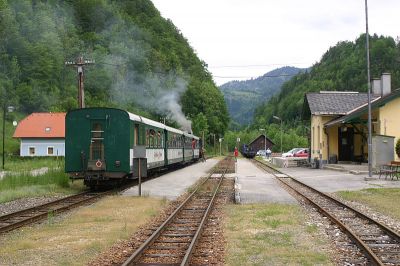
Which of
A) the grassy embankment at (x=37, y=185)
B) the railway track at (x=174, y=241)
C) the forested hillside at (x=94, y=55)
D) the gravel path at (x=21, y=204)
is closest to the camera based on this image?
the railway track at (x=174, y=241)

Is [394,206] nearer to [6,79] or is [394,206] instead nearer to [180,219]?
[180,219]

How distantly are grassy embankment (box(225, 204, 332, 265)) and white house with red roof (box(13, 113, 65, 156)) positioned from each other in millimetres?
57599

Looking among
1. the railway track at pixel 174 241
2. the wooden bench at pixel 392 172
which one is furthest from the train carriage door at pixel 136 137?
the wooden bench at pixel 392 172

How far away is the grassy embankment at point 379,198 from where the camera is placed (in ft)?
45.4

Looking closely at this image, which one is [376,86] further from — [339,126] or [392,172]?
[392,172]

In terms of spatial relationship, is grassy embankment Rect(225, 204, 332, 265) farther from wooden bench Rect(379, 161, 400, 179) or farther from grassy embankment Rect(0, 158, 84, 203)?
wooden bench Rect(379, 161, 400, 179)

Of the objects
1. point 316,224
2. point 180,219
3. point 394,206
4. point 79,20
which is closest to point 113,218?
point 180,219

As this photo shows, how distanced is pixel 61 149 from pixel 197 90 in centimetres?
1984

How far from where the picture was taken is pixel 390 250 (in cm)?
852

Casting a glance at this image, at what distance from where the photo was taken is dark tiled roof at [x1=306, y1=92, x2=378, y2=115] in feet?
128

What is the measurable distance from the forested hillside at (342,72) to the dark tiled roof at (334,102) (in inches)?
1384

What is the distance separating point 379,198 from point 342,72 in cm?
10102

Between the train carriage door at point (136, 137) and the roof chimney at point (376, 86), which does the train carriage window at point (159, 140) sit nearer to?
the train carriage door at point (136, 137)

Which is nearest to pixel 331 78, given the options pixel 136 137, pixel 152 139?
pixel 152 139
